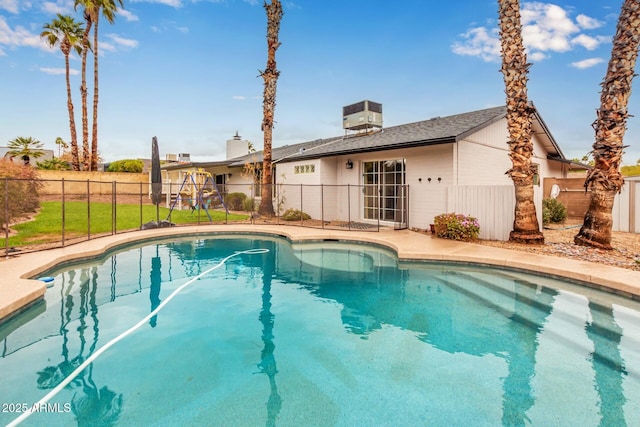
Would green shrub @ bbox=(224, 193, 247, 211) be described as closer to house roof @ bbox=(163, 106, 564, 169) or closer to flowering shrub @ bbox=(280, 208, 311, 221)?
house roof @ bbox=(163, 106, 564, 169)

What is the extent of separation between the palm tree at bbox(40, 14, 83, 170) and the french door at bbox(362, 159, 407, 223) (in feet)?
70.7

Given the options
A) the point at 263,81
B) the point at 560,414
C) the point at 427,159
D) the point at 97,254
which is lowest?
the point at 560,414

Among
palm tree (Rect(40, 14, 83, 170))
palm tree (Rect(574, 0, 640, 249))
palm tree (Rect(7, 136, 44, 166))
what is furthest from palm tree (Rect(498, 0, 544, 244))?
palm tree (Rect(7, 136, 44, 166))

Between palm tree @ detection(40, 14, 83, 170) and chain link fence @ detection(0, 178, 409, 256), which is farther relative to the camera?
palm tree @ detection(40, 14, 83, 170)

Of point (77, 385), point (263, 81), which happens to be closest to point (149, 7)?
point (263, 81)

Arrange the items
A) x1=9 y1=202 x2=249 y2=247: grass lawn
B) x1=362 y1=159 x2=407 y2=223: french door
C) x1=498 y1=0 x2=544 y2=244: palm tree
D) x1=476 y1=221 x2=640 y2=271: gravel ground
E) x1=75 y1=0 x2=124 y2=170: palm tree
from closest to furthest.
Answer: x1=476 y1=221 x2=640 y2=271: gravel ground < x1=498 y1=0 x2=544 y2=244: palm tree < x1=9 y1=202 x2=249 y2=247: grass lawn < x1=362 y1=159 x2=407 y2=223: french door < x1=75 y1=0 x2=124 y2=170: palm tree

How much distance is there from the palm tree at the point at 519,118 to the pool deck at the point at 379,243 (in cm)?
133

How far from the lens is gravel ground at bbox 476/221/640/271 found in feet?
22.1

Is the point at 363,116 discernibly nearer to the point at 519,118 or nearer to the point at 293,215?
the point at 293,215

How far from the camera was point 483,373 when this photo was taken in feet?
10.9

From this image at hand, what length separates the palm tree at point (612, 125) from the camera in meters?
7.22

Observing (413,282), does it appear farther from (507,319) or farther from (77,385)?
(77,385)

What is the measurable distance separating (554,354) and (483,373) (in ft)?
3.48

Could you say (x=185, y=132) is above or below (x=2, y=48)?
below
